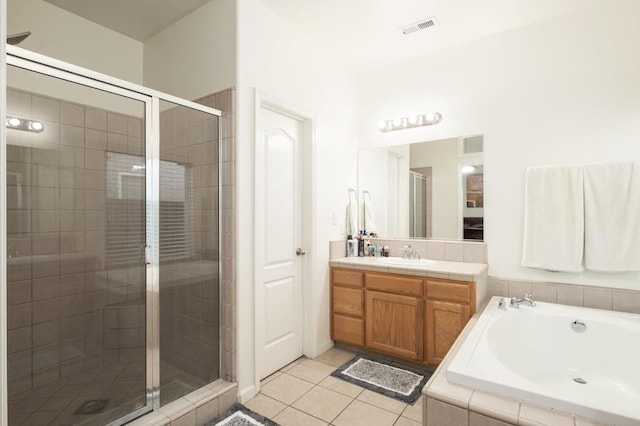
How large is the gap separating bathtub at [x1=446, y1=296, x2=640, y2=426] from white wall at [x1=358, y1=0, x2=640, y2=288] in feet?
1.31

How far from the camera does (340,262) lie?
119 inches

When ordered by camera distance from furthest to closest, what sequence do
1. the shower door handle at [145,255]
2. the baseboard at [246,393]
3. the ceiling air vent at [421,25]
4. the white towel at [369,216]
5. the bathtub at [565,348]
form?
the white towel at [369,216], the ceiling air vent at [421,25], the baseboard at [246,393], the bathtub at [565,348], the shower door handle at [145,255]

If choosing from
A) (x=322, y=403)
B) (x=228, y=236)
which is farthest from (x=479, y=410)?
(x=228, y=236)

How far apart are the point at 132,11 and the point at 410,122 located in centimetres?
241

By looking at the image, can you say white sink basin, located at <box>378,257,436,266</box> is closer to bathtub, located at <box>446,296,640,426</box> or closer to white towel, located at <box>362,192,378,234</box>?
white towel, located at <box>362,192,378,234</box>

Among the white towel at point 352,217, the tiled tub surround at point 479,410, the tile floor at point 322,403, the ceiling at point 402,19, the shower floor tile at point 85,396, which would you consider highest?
the ceiling at point 402,19

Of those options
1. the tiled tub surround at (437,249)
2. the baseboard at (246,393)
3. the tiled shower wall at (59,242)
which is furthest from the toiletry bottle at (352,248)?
the tiled shower wall at (59,242)

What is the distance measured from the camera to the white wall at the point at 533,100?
2377 millimetres

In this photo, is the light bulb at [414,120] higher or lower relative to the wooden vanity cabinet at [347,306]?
higher

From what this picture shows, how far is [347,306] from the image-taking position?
3.00m

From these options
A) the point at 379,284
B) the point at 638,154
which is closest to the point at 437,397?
the point at 379,284

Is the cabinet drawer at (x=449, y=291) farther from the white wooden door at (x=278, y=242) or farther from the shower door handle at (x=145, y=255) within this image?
the shower door handle at (x=145, y=255)

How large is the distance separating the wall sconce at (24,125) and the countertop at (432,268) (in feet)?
7.33

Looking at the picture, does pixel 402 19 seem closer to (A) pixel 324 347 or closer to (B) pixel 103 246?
(B) pixel 103 246
